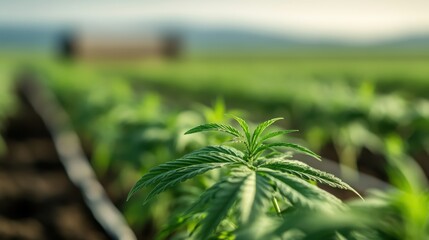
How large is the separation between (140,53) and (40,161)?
113 feet

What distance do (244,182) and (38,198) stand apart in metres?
3.70

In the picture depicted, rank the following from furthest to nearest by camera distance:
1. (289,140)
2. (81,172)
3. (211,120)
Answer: (81,172), (289,140), (211,120)

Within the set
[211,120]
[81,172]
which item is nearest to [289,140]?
[211,120]

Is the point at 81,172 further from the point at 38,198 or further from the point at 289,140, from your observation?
the point at 289,140

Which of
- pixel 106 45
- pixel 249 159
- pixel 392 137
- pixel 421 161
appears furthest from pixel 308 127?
pixel 106 45

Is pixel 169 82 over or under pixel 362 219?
under

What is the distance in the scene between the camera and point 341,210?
1221 mm

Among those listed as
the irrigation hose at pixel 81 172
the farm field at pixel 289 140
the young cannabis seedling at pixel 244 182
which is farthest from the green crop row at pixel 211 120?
the young cannabis seedling at pixel 244 182

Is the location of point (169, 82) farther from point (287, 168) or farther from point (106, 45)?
point (106, 45)

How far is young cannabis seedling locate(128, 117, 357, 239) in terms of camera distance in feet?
3.84

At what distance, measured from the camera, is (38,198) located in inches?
181

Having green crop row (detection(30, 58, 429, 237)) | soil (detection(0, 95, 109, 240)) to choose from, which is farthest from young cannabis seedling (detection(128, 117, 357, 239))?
soil (detection(0, 95, 109, 240))

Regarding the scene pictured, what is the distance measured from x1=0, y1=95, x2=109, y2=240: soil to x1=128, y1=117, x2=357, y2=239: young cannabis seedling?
2.37 m

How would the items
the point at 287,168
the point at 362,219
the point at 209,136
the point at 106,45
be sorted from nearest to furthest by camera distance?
the point at 362,219 → the point at 287,168 → the point at 209,136 → the point at 106,45
